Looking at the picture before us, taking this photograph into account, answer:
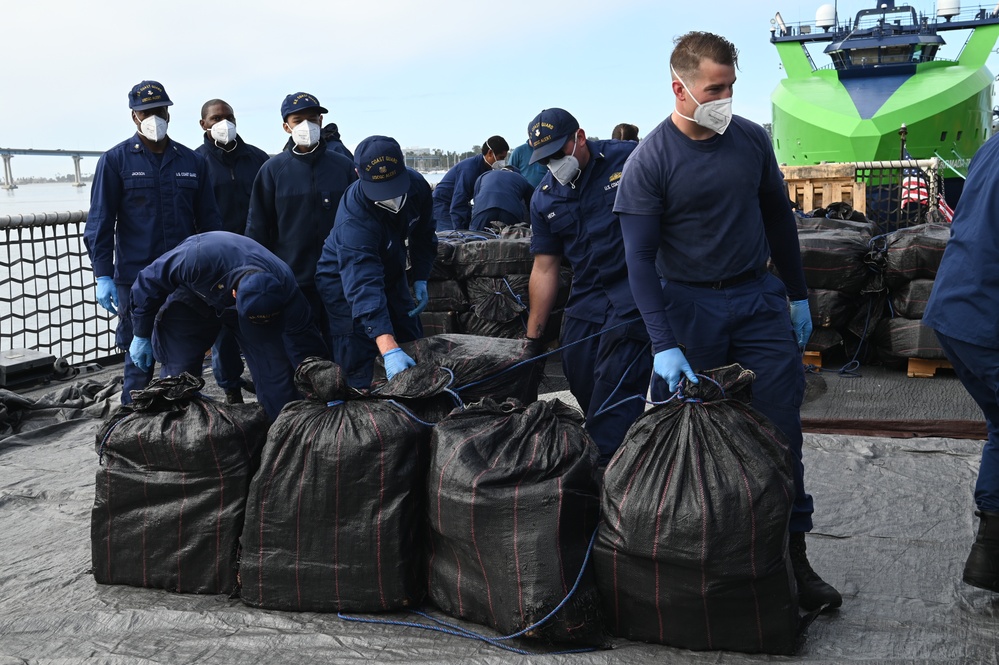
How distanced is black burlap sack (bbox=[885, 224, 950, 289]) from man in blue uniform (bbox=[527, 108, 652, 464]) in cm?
245

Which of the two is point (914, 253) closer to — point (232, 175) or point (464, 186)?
point (464, 186)

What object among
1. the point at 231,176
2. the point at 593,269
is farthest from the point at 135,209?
the point at 593,269

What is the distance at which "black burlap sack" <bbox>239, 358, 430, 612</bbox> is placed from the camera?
2721 mm

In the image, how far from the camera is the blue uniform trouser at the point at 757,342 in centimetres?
275

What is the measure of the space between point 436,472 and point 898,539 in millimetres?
1681

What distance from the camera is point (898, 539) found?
322cm

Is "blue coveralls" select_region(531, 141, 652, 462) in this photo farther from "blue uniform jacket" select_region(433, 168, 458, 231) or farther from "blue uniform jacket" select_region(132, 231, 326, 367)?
"blue uniform jacket" select_region(433, 168, 458, 231)

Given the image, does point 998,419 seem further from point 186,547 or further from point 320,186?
point 320,186

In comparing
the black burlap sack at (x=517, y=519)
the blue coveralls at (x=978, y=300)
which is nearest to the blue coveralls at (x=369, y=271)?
the black burlap sack at (x=517, y=519)

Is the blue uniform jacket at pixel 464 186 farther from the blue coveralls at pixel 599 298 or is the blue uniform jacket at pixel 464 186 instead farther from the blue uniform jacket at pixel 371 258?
the blue coveralls at pixel 599 298

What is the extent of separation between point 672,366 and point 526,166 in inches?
226

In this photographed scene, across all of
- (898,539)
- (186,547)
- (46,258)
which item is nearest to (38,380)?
(46,258)

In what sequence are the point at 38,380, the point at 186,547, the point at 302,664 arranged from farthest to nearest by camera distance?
the point at 38,380
the point at 186,547
the point at 302,664

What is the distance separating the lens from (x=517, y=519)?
249 centimetres
